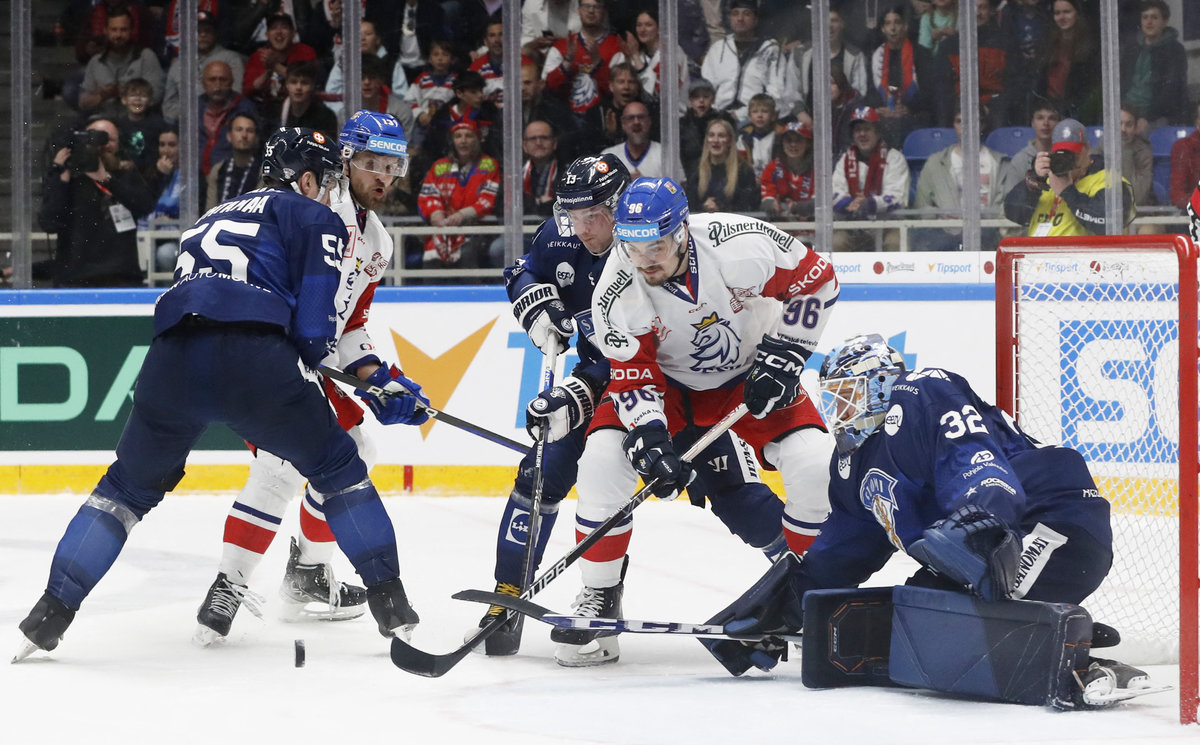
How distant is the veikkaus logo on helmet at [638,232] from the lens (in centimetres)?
289

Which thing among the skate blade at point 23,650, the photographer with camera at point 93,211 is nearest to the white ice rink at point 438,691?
the skate blade at point 23,650

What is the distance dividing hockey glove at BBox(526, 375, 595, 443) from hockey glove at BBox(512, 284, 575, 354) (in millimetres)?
137

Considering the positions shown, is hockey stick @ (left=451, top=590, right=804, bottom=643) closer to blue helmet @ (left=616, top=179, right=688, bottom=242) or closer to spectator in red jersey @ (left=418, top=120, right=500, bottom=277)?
blue helmet @ (left=616, top=179, right=688, bottom=242)

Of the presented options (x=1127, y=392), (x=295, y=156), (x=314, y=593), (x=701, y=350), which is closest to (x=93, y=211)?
(x=314, y=593)

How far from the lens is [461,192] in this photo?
19.6ft

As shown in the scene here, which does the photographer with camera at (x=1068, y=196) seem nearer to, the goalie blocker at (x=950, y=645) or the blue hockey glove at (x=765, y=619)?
the blue hockey glove at (x=765, y=619)

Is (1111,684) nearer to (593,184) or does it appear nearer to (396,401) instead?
Answer: (593,184)

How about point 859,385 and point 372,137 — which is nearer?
point 859,385

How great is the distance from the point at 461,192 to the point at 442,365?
84 centimetres

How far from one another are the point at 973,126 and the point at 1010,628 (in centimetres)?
358

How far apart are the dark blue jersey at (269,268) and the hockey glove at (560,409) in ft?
1.59

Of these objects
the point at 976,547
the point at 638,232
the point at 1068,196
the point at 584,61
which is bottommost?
the point at 976,547

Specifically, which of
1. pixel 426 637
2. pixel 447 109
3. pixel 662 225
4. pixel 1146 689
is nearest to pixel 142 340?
pixel 447 109

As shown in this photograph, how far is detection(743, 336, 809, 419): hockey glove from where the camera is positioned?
9.82 ft
